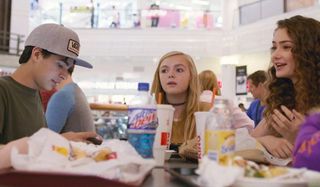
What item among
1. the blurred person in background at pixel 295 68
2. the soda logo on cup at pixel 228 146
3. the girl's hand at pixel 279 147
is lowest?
the girl's hand at pixel 279 147

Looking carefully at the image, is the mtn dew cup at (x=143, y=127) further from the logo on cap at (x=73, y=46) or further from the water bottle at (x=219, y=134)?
the logo on cap at (x=73, y=46)

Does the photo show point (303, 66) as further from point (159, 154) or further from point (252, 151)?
point (159, 154)

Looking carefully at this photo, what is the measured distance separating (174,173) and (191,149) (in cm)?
41

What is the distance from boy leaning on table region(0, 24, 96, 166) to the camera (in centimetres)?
142

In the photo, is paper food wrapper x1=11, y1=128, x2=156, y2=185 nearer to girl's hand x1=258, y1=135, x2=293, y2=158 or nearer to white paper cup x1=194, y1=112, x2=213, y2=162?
white paper cup x1=194, y1=112, x2=213, y2=162

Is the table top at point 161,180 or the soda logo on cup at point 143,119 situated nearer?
the table top at point 161,180

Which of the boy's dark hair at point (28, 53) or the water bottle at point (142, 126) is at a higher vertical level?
the boy's dark hair at point (28, 53)

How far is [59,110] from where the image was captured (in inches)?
89.9

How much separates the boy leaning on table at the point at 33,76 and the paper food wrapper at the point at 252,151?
500 millimetres

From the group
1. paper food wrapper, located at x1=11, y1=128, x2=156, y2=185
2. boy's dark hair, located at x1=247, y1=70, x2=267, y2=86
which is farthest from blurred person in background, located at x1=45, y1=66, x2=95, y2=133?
boy's dark hair, located at x1=247, y1=70, x2=267, y2=86

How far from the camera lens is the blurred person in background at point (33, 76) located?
142cm

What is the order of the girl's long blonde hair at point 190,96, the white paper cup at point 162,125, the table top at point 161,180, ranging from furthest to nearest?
the girl's long blonde hair at point 190,96 → the white paper cup at point 162,125 → the table top at point 161,180

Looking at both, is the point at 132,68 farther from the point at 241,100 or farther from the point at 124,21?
the point at 241,100

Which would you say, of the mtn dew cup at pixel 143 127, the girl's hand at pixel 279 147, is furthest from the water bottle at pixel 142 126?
the girl's hand at pixel 279 147
